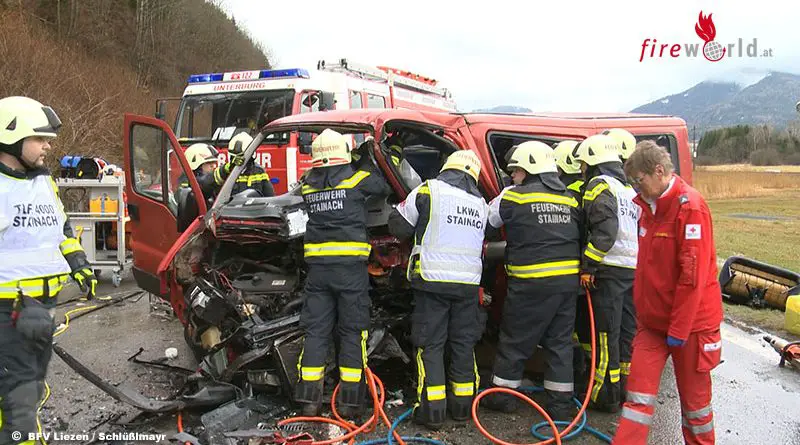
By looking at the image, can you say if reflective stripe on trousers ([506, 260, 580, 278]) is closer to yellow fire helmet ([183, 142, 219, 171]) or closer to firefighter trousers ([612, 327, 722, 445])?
firefighter trousers ([612, 327, 722, 445])

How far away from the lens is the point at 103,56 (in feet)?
62.2

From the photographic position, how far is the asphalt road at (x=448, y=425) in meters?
3.61

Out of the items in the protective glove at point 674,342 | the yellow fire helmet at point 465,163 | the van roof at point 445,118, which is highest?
the van roof at point 445,118

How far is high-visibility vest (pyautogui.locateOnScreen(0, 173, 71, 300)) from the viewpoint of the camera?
9.16ft

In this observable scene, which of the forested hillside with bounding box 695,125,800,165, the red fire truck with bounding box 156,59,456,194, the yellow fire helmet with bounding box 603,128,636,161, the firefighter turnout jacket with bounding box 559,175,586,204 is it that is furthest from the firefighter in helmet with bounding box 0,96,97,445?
the forested hillside with bounding box 695,125,800,165

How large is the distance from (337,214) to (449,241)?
0.76 meters

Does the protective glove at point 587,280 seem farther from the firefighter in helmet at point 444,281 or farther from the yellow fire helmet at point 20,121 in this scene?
the yellow fire helmet at point 20,121

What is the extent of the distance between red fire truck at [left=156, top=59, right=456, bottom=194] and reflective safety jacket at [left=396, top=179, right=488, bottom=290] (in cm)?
401

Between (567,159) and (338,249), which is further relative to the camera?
(567,159)

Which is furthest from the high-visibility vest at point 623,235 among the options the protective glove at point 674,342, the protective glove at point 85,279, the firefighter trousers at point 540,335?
the protective glove at point 85,279

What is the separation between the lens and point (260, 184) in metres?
5.61

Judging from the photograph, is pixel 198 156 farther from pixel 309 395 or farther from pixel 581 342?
pixel 581 342

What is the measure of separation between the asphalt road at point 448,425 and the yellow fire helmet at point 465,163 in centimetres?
165

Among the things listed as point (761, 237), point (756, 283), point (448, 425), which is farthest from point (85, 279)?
point (761, 237)
